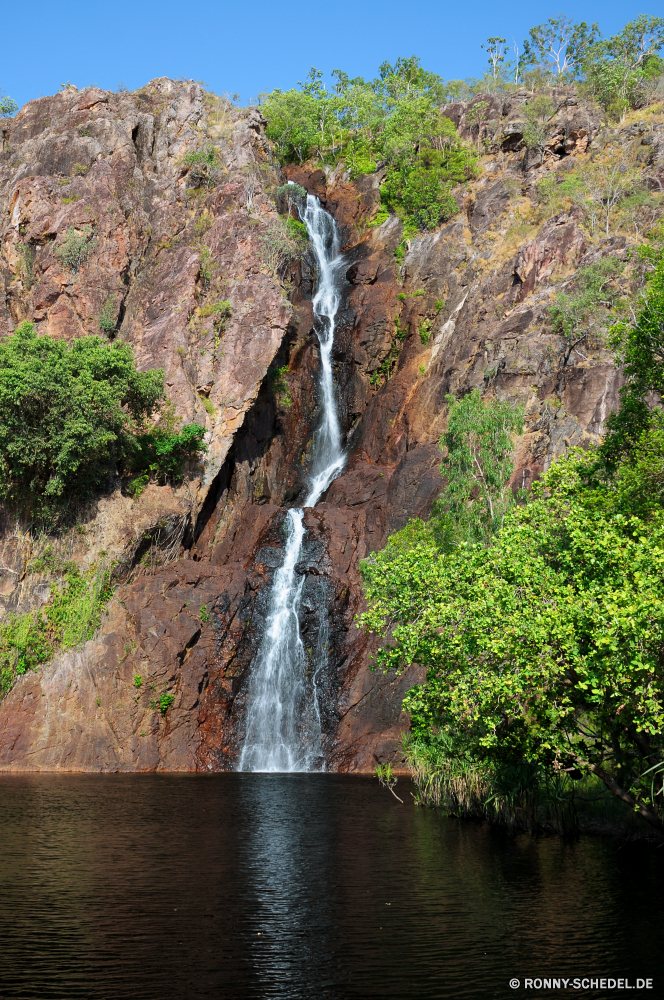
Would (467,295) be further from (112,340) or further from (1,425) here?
(1,425)

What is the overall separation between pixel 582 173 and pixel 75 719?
52.2m

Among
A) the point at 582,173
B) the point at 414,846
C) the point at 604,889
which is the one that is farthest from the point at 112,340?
the point at 604,889

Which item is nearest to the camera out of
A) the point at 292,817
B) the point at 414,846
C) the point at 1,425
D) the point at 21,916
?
the point at 21,916

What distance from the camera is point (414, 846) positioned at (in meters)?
21.8

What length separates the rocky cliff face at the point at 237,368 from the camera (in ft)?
142

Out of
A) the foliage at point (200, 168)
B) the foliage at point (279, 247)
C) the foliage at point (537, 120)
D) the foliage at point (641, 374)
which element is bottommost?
the foliage at point (641, 374)

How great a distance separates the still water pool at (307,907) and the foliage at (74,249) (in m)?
41.5

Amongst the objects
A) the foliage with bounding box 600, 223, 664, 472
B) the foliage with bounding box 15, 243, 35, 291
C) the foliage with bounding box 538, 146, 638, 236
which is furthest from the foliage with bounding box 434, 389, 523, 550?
the foliage with bounding box 15, 243, 35, 291

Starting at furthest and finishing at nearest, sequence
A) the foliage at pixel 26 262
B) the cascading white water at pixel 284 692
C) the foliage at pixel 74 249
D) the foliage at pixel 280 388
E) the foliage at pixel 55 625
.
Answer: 1. the foliage at pixel 280 388
2. the foliage at pixel 26 262
3. the foliage at pixel 74 249
4. the foliage at pixel 55 625
5. the cascading white water at pixel 284 692

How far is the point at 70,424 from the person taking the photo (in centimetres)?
4744

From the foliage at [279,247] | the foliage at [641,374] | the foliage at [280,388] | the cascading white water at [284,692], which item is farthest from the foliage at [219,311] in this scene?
the foliage at [641,374]

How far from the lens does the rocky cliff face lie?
43.2m

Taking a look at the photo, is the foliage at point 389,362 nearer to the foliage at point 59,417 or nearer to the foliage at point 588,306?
the foliage at point 588,306

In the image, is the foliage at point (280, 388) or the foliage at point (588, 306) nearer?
the foliage at point (588, 306)
